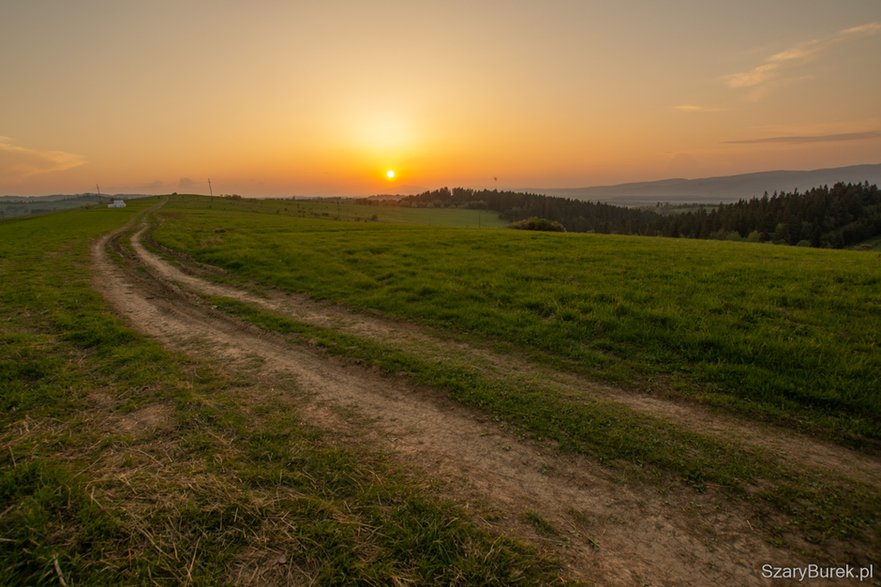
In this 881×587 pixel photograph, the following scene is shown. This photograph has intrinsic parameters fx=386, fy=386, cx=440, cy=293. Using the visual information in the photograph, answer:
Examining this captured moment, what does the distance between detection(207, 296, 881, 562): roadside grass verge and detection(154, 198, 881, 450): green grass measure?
161 cm

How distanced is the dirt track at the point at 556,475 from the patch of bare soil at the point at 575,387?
0.12ft

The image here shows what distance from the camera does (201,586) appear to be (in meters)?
3.67

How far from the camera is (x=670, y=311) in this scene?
440 inches

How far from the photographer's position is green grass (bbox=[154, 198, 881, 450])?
7.59 meters

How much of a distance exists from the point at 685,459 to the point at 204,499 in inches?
259

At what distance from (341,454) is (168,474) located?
223cm

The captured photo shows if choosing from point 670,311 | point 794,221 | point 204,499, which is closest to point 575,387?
point 670,311

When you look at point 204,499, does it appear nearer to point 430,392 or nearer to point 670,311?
point 430,392

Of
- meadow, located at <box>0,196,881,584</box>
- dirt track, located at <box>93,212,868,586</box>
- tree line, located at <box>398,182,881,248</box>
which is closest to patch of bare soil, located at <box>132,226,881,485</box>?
dirt track, located at <box>93,212,868,586</box>

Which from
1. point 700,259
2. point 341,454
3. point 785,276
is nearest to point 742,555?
point 341,454

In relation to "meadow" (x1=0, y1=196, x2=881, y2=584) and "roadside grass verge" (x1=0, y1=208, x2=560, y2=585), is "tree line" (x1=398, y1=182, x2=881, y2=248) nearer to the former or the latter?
"meadow" (x1=0, y1=196, x2=881, y2=584)

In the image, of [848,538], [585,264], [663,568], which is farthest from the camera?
[585,264]

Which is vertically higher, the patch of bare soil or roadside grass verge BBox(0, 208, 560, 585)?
roadside grass verge BBox(0, 208, 560, 585)

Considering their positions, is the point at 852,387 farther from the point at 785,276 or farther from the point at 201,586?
the point at 201,586
